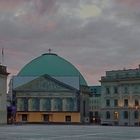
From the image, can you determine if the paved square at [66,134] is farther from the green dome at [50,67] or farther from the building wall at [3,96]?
the green dome at [50,67]

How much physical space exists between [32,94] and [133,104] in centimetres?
3400

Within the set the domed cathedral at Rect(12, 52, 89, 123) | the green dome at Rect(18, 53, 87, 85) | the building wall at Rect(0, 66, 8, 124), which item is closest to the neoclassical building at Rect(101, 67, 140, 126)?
the domed cathedral at Rect(12, 52, 89, 123)

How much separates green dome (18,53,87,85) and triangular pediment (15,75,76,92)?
7.04m

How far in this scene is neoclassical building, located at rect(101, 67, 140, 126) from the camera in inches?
5300

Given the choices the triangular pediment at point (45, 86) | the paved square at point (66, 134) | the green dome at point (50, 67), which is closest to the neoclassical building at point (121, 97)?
the triangular pediment at point (45, 86)

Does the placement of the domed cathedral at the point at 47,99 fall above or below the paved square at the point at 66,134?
above

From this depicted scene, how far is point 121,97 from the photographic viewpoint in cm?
13812

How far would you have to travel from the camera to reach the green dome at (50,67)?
164 meters

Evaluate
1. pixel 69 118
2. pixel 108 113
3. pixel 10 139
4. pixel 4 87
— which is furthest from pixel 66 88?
pixel 10 139

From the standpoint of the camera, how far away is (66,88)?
155250 millimetres

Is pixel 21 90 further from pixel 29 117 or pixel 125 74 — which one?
pixel 125 74

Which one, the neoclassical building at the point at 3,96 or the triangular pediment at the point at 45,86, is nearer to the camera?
the neoclassical building at the point at 3,96

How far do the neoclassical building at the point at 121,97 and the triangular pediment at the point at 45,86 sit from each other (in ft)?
57.4

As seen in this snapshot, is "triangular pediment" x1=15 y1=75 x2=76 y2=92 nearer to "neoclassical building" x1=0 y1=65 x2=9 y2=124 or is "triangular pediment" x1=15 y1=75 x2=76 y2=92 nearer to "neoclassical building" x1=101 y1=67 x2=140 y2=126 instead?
"neoclassical building" x1=101 y1=67 x2=140 y2=126
